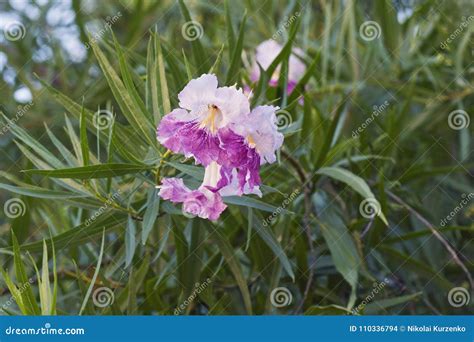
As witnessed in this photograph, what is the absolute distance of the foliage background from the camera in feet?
3.56

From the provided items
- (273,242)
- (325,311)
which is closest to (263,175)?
(273,242)

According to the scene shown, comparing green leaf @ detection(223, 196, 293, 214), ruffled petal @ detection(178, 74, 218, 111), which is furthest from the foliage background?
ruffled petal @ detection(178, 74, 218, 111)

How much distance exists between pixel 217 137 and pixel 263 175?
0.29m

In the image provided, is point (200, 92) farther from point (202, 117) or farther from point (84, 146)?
point (84, 146)

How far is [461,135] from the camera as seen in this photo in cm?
162

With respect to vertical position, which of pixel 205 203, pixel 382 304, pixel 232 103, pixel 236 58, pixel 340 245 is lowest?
pixel 382 304

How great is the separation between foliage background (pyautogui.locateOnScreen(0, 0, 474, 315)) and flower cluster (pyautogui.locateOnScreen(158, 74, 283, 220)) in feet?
0.27

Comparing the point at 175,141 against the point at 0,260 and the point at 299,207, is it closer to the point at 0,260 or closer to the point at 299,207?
the point at 299,207

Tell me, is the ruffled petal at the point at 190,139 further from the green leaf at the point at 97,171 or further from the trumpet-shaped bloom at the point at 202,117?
the green leaf at the point at 97,171

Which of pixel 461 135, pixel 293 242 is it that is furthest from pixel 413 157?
pixel 293 242

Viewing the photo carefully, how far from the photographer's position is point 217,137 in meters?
0.89

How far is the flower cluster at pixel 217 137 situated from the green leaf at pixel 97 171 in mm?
113

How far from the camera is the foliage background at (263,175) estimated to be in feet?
3.56

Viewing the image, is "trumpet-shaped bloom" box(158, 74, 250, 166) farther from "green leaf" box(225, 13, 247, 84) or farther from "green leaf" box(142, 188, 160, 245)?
"green leaf" box(225, 13, 247, 84)
